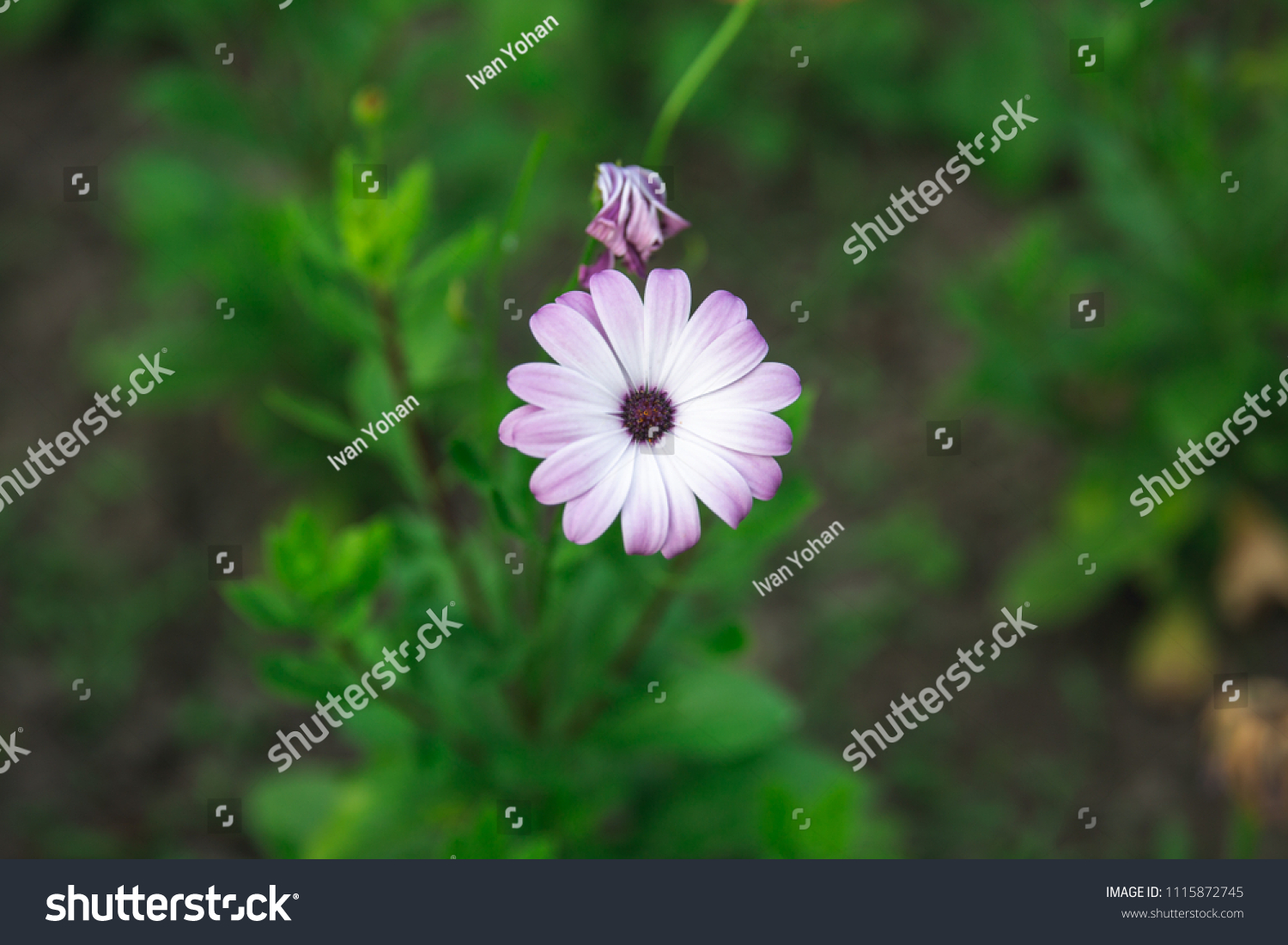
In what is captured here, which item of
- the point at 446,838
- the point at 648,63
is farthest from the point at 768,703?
the point at 648,63

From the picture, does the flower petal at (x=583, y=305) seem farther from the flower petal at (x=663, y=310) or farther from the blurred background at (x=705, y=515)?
the blurred background at (x=705, y=515)

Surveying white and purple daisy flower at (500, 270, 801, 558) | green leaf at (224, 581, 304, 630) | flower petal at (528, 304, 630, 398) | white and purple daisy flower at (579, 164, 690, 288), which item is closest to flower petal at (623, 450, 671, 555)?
white and purple daisy flower at (500, 270, 801, 558)

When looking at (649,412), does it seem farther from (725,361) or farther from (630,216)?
(630,216)

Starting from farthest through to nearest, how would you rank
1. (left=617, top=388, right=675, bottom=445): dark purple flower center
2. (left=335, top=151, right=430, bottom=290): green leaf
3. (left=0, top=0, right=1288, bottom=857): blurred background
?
A: 1. (left=0, top=0, right=1288, bottom=857): blurred background
2. (left=335, top=151, right=430, bottom=290): green leaf
3. (left=617, top=388, right=675, bottom=445): dark purple flower center

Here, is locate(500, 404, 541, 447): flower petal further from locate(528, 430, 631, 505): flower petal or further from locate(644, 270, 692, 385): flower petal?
locate(644, 270, 692, 385): flower petal

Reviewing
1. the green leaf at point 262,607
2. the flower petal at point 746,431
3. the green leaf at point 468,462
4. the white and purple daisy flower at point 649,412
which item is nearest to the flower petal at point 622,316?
the white and purple daisy flower at point 649,412

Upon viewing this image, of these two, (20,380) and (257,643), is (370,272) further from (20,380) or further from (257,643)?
(20,380)
